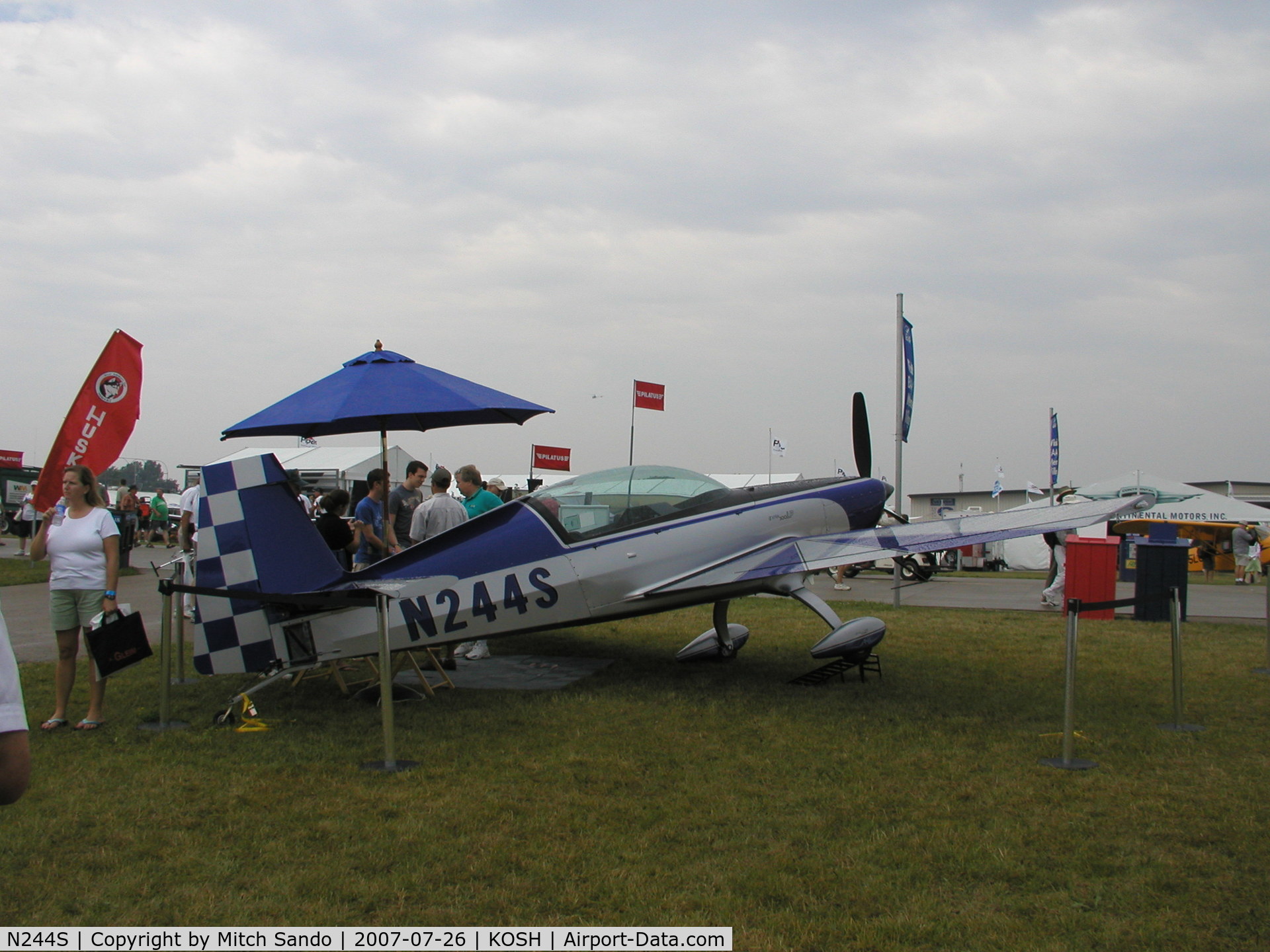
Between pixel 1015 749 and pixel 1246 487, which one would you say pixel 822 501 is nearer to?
pixel 1015 749

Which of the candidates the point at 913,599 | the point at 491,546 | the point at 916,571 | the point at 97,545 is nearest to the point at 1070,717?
the point at 491,546

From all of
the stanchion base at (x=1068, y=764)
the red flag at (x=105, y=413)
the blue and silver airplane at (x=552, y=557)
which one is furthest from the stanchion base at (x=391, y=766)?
the red flag at (x=105, y=413)

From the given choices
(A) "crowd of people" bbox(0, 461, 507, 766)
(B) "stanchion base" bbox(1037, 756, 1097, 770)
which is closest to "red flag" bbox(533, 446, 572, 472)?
(A) "crowd of people" bbox(0, 461, 507, 766)

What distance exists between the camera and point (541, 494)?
748 cm

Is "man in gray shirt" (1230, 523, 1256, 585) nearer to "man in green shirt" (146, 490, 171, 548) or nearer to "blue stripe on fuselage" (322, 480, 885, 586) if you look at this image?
"blue stripe on fuselage" (322, 480, 885, 586)

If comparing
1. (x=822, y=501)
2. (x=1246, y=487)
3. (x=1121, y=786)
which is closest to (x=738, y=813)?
(x=1121, y=786)

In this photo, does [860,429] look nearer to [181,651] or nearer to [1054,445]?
[181,651]

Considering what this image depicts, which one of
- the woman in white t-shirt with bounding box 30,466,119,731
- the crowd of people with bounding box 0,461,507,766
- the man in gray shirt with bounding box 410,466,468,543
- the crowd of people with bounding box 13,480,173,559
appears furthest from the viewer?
the crowd of people with bounding box 13,480,173,559

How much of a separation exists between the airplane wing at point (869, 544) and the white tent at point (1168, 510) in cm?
2280

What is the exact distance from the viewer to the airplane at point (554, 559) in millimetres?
6098

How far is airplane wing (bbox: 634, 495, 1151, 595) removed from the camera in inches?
286

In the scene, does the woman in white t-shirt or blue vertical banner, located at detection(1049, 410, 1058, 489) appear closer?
the woman in white t-shirt

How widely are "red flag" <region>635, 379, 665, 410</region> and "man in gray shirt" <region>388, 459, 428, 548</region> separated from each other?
8855 millimetres

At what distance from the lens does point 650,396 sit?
730 inches
